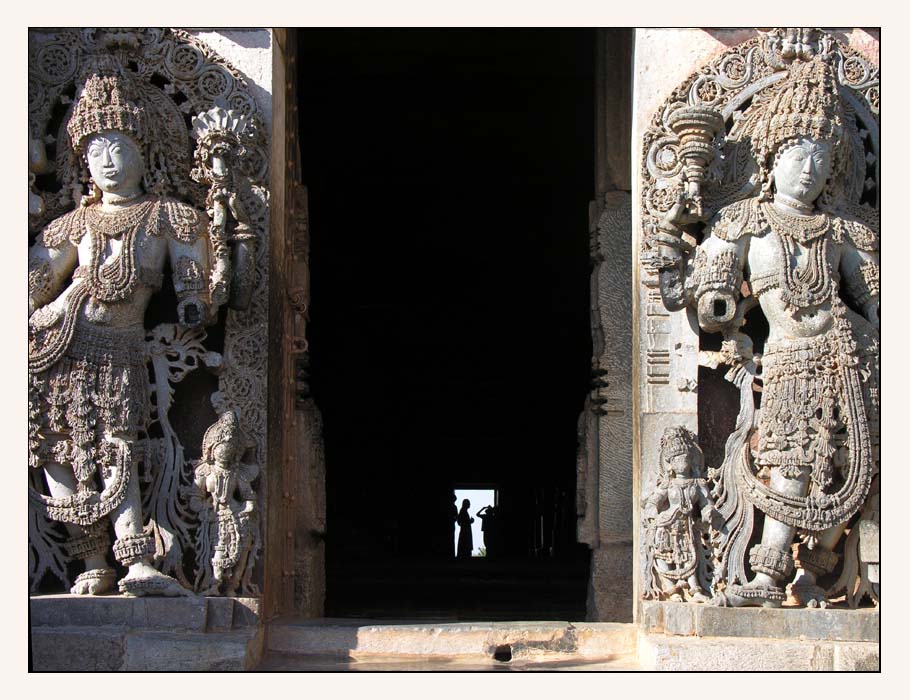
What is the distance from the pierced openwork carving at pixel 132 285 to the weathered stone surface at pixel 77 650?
1.03 ft

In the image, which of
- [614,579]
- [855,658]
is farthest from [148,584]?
[855,658]

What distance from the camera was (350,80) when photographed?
13289 millimetres

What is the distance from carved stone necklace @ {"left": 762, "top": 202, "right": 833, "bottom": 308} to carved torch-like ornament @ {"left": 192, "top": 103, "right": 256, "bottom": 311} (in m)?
2.98

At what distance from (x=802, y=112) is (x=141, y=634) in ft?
15.3

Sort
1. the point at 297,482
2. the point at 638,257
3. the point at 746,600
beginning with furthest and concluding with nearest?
the point at 297,482
the point at 638,257
the point at 746,600

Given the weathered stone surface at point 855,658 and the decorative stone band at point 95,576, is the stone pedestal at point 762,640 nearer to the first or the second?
the weathered stone surface at point 855,658

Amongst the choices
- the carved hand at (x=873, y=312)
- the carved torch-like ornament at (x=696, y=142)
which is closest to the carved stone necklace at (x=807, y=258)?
the carved hand at (x=873, y=312)

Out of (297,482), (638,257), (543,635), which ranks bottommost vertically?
(543,635)

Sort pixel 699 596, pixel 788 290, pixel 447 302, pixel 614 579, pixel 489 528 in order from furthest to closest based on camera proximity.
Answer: pixel 489 528 < pixel 447 302 < pixel 614 579 < pixel 788 290 < pixel 699 596

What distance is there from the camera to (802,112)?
8.79m

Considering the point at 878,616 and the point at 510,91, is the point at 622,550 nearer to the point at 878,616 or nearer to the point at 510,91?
the point at 878,616

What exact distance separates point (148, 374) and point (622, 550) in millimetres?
3386

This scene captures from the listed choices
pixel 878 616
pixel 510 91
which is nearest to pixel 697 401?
pixel 878 616

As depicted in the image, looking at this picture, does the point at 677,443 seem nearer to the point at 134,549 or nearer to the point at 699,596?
the point at 699,596
